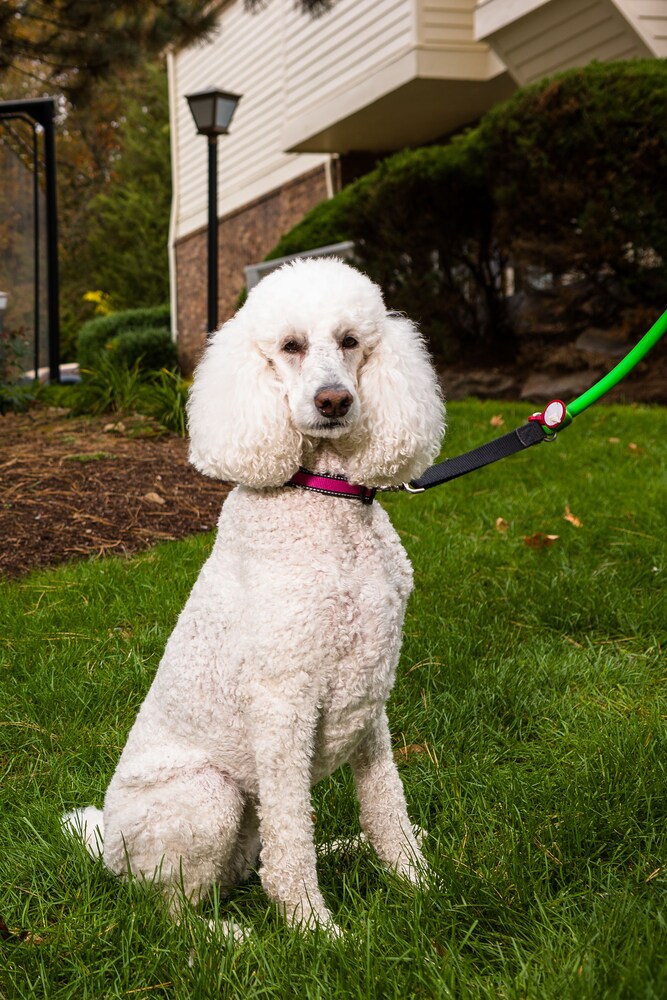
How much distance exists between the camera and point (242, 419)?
6.39 ft

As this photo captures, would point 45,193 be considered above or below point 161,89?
below

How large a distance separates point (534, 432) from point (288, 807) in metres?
1.02

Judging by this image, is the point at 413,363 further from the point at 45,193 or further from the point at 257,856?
the point at 45,193

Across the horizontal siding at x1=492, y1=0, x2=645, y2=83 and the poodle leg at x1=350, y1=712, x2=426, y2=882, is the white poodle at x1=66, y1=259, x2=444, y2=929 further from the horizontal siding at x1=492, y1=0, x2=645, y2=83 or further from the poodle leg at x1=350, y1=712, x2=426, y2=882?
the horizontal siding at x1=492, y1=0, x2=645, y2=83

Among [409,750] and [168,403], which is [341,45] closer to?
[168,403]

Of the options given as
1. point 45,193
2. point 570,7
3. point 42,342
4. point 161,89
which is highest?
point 161,89

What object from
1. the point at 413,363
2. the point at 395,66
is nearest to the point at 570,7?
the point at 395,66

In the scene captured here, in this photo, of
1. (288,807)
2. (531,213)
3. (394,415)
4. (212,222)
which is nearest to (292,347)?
(394,415)

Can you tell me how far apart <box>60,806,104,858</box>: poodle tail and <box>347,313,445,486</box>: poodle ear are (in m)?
1.02

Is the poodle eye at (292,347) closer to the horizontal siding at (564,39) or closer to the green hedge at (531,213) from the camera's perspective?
the green hedge at (531,213)

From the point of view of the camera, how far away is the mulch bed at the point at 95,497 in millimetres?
4473

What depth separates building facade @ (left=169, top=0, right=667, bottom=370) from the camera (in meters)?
9.12

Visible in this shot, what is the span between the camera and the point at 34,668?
127 inches

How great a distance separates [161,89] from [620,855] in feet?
105
